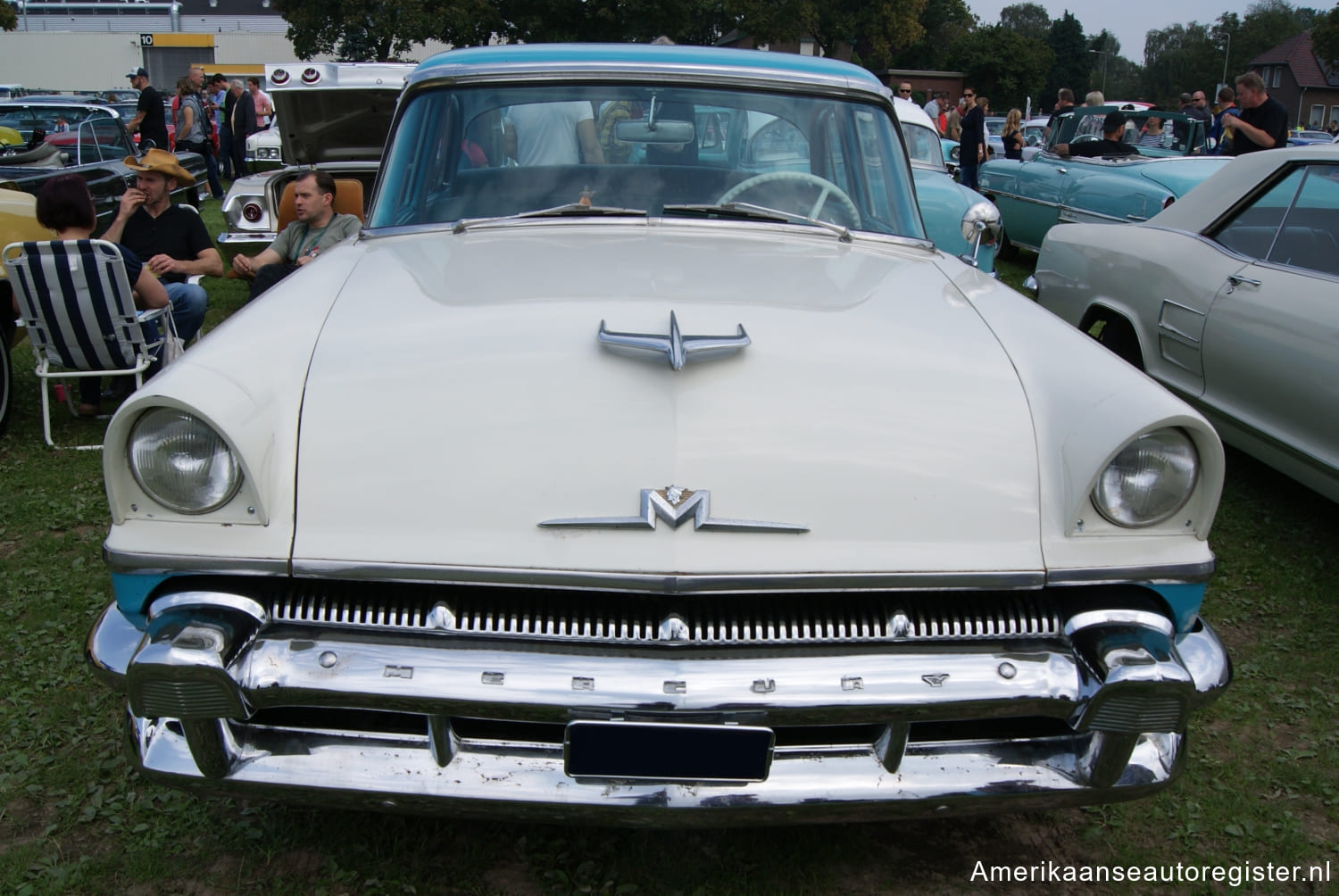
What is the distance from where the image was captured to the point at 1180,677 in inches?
74.9

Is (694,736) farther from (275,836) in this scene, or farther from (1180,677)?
(275,836)

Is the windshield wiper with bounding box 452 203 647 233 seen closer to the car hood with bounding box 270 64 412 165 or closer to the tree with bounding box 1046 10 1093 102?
the car hood with bounding box 270 64 412 165

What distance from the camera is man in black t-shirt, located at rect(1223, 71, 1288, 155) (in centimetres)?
794

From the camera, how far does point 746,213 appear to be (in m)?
3.05

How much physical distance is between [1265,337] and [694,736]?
10.4 ft

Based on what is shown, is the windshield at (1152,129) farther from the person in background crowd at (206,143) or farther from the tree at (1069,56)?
the tree at (1069,56)

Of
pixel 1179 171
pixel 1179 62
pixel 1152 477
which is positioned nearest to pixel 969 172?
pixel 1179 171

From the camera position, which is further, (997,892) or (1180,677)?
(997,892)

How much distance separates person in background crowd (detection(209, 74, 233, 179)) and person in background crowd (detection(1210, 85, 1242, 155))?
1189cm

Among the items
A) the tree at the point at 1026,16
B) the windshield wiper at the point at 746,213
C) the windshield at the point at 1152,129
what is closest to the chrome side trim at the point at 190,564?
the windshield wiper at the point at 746,213

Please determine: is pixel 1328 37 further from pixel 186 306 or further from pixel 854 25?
pixel 186 306

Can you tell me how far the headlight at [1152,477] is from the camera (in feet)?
6.55

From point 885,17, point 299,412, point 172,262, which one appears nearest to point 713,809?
point 299,412

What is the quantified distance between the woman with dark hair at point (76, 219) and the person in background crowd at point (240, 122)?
358 inches
